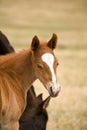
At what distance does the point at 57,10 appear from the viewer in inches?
2036

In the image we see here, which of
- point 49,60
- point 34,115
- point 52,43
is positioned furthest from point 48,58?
point 34,115

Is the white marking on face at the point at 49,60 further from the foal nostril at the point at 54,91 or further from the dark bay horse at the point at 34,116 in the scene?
the dark bay horse at the point at 34,116

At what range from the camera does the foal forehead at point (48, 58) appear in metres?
9.66

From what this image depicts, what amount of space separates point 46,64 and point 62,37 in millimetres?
24756

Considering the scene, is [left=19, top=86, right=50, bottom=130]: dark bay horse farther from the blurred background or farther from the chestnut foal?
the blurred background

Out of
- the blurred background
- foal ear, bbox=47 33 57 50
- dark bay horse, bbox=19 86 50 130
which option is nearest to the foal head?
foal ear, bbox=47 33 57 50

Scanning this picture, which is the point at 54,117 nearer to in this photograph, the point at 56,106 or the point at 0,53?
the point at 56,106

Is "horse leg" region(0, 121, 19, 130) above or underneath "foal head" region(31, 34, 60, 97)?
underneath

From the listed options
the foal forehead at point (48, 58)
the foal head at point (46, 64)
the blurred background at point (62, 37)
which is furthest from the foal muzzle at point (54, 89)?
the blurred background at point (62, 37)

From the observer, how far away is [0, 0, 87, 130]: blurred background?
14.9 meters

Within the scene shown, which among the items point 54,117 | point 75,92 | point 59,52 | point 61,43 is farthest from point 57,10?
point 54,117

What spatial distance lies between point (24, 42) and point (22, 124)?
19635mm

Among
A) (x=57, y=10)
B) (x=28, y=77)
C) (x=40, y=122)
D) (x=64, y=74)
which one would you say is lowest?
(x=57, y=10)

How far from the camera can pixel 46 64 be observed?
966 cm
